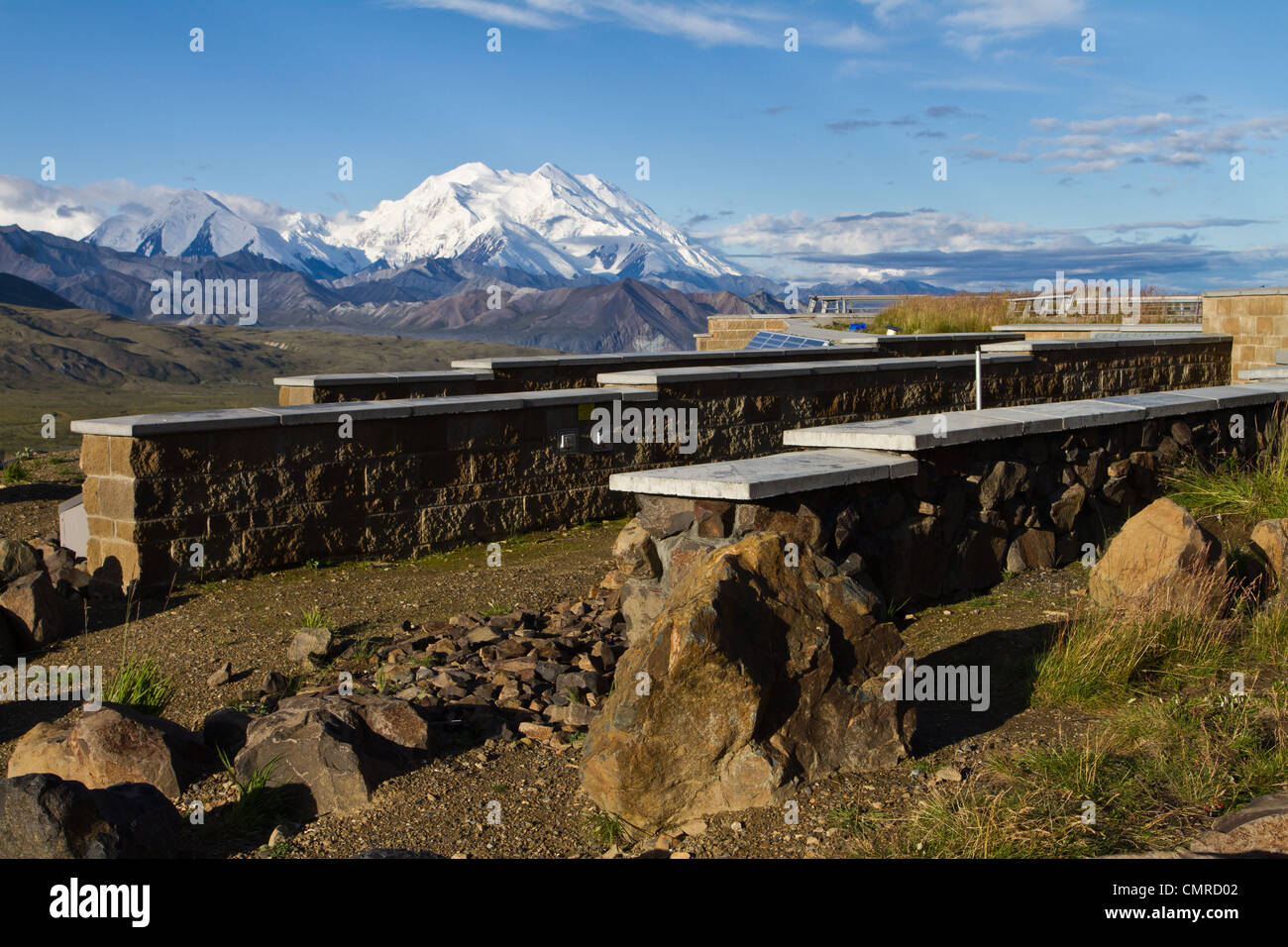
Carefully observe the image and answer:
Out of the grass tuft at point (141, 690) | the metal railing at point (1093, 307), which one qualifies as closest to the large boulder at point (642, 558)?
the grass tuft at point (141, 690)

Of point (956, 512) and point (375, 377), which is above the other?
point (375, 377)

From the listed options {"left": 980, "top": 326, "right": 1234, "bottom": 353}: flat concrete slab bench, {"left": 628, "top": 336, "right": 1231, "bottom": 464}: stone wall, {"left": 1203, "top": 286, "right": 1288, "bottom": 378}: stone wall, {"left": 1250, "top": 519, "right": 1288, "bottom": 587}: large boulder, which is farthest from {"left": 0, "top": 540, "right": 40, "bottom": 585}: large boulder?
{"left": 1203, "top": 286, "right": 1288, "bottom": 378}: stone wall

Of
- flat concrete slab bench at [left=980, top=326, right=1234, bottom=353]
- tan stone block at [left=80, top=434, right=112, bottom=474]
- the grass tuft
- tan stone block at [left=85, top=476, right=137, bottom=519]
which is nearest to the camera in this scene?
the grass tuft

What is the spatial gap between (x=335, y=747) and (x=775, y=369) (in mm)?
6793

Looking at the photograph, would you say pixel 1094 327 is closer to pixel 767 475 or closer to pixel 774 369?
pixel 774 369

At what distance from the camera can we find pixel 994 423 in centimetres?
689

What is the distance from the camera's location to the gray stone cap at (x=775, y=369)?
31.8 feet

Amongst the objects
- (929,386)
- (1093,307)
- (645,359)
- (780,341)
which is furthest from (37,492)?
(1093,307)

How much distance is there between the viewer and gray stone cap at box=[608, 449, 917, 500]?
5406 millimetres

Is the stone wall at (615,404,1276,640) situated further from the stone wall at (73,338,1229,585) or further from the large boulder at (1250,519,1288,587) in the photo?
the stone wall at (73,338,1229,585)

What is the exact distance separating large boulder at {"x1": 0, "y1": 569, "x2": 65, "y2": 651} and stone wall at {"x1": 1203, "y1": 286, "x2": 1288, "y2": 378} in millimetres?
13456

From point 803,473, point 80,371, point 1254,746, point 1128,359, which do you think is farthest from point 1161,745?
point 80,371
